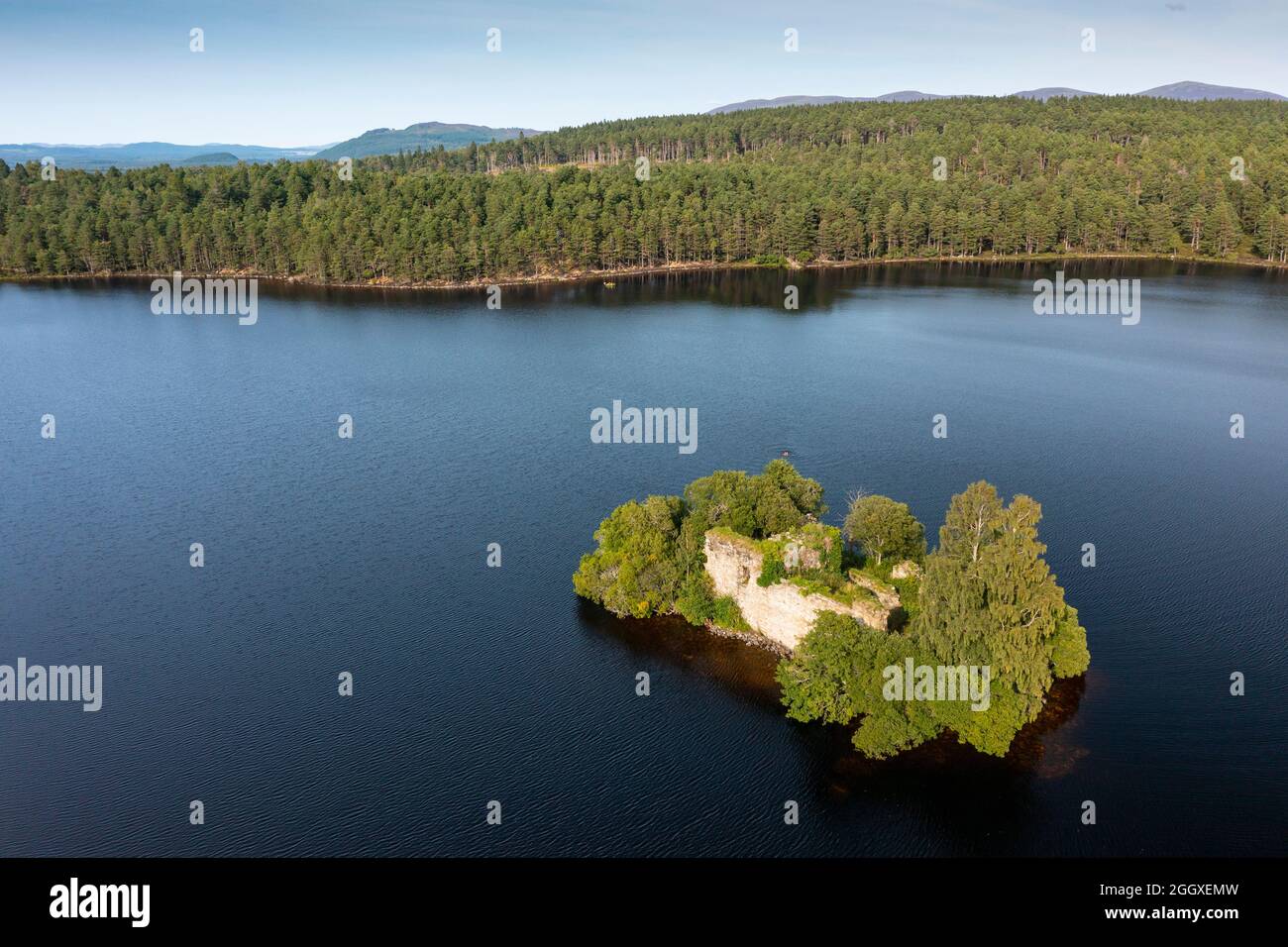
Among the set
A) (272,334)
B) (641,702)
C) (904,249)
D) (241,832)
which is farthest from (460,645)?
(904,249)

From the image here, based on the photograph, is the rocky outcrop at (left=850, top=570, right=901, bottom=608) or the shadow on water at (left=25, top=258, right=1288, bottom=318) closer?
the rocky outcrop at (left=850, top=570, right=901, bottom=608)

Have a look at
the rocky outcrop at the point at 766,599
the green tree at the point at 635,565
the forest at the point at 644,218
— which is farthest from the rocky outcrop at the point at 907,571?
the forest at the point at 644,218

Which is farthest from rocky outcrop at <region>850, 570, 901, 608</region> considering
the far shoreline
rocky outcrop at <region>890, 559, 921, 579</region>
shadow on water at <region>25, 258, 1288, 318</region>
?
the far shoreline

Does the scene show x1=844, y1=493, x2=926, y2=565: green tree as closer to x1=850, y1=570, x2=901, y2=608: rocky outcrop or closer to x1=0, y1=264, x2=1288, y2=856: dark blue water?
x1=850, y1=570, x2=901, y2=608: rocky outcrop

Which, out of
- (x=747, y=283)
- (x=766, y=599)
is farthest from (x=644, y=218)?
(x=766, y=599)
